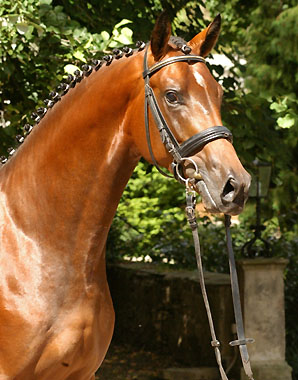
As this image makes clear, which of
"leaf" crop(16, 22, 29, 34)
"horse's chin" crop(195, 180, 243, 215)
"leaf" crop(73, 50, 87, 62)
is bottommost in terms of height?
"horse's chin" crop(195, 180, 243, 215)

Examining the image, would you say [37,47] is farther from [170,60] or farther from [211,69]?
[170,60]

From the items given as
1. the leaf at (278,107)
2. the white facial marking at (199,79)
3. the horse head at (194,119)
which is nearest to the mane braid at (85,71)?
the horse head at (194,119)

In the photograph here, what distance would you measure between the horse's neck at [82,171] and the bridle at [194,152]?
0.14 metres

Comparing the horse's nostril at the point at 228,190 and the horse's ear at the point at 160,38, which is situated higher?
the horse's ear at the point at 160,38

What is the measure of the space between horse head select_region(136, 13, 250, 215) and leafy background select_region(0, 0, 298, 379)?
180cm

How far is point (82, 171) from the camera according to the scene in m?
2.67

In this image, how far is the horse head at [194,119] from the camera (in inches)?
90.0

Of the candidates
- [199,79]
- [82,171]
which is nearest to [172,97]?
[199,79]

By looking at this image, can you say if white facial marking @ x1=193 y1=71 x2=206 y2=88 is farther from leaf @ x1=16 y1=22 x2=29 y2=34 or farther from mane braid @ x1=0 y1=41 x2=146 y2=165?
leaf @ x1=16 y1=22 x2=29 y2=34

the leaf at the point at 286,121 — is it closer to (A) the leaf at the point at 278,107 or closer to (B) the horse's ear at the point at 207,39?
(A) the leaf at the point at 278,107

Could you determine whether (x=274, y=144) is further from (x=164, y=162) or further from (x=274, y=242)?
(x=164, y=162)

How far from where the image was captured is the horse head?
2285mm

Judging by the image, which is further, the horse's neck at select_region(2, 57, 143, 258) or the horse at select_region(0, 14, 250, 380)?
the horse's neck at select_region(2, 57, 143, 258)

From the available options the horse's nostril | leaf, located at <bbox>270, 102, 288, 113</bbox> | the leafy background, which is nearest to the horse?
the horse's nostril
